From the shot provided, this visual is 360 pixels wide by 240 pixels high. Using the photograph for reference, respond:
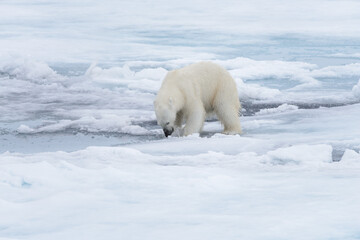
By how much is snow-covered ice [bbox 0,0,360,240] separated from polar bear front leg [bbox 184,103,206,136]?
0.10 m

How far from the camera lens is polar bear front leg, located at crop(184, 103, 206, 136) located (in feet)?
18.3

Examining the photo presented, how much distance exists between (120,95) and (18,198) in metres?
4.91

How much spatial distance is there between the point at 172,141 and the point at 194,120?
511 mm

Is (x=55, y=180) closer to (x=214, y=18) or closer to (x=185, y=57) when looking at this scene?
(x=185, y=57)

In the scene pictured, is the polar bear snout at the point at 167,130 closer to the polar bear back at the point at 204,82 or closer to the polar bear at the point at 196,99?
the polar bear at the point at 196,99

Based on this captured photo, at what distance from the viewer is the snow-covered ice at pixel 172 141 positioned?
286 cm

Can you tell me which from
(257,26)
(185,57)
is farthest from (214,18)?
(185,57)

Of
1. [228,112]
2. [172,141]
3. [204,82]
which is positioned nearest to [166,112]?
[172,141]

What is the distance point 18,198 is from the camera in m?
3.15

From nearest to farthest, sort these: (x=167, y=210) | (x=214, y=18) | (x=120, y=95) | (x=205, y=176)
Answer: (x=167, y=210)
(x=205, y=176)
(x=120, y=95)
(x=214, y=18)

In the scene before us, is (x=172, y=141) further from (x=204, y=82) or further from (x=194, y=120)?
(x=204, y=82)

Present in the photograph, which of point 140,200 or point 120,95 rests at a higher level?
point 140,200

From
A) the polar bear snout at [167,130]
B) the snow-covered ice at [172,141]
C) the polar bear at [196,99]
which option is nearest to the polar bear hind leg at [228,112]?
the polar bear at [196,99]

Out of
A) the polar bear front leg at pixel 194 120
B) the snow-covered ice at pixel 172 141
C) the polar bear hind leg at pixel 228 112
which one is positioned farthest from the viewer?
the polar bear hind leg at pixel 228 112
